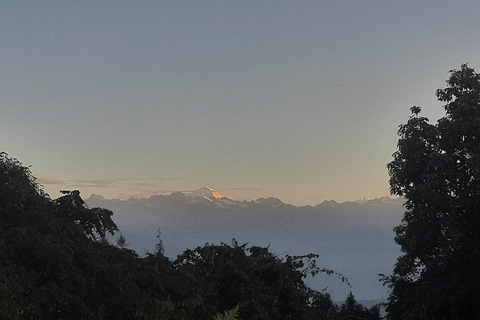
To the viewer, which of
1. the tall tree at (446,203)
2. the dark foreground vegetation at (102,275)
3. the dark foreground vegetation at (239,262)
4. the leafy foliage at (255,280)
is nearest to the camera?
the dark foreground vegetation at (102,275)

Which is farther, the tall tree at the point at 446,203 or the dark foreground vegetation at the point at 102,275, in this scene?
the tall tree at the point at 446,203

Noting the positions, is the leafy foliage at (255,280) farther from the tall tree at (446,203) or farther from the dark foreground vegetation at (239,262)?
the tall tree at (446,203)

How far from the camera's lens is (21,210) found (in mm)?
12078

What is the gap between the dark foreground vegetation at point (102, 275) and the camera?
33.6 feet

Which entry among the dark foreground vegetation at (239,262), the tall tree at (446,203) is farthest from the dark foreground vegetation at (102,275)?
the tall tree at (446,203)

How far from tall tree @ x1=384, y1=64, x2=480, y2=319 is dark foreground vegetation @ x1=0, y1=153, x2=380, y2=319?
7.01 m

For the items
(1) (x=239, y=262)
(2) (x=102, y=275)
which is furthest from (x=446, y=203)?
(2) (x=102, y=275)

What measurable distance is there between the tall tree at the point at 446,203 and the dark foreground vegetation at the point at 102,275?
7013 mm

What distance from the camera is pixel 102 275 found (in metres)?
11.5

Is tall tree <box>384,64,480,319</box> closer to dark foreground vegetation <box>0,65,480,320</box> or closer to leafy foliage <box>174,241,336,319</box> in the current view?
dark foreground vegetation <box>0,65,480,320</box>

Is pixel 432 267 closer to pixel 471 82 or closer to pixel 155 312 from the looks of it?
pixel 471 82

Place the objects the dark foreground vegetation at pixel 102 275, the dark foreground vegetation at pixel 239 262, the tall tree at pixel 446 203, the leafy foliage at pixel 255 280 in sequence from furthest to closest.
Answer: the tall tree at pixel 446 203 → the leafy foliage at pixel 255 280 → the dark foreground vegetation at pixel 239 262 → the dark foreground vegetation at pixel 102 275

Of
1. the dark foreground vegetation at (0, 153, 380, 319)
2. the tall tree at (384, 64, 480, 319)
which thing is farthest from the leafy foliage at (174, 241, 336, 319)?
the tall tree at (384, 64, 480, 319)

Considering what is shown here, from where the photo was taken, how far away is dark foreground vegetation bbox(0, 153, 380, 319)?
1024 centimetres
